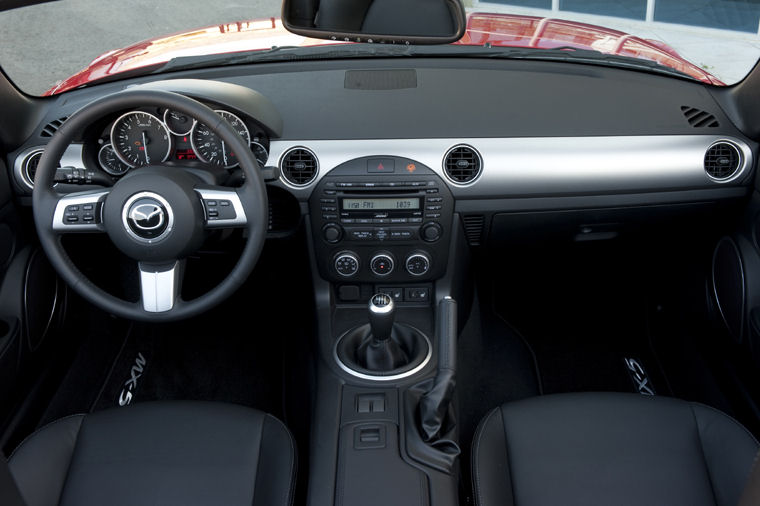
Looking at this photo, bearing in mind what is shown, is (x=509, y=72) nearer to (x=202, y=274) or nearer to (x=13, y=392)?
(x=202, y=274)

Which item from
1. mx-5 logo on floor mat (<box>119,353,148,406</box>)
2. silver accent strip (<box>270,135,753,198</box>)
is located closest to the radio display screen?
silver accent strip (<box>270,135,753,198</box>)

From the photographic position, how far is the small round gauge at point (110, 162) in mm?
1952

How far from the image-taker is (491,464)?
5.31 ft

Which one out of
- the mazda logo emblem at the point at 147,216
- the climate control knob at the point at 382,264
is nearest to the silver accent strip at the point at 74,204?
the mazda logo emblem at the point at 147,216

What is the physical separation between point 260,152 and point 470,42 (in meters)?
0.83

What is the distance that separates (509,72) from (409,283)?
0.77 m

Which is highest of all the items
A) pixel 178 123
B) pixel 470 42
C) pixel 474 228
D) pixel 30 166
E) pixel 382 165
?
pixel 470 42

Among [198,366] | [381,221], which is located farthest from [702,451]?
[198,366]

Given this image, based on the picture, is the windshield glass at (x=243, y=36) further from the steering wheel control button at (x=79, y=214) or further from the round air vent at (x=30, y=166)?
Result: the steering wheel control button at (x=79, y=214)

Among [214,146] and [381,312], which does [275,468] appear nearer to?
[381,312]

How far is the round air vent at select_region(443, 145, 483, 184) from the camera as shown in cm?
202

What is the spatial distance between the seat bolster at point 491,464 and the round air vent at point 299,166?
0.87 metres

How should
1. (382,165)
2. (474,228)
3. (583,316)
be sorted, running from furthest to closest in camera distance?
1. (583,316)
2. (474,228)
3. (382,165)

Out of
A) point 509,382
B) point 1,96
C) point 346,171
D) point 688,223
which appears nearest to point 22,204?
point 1,96
